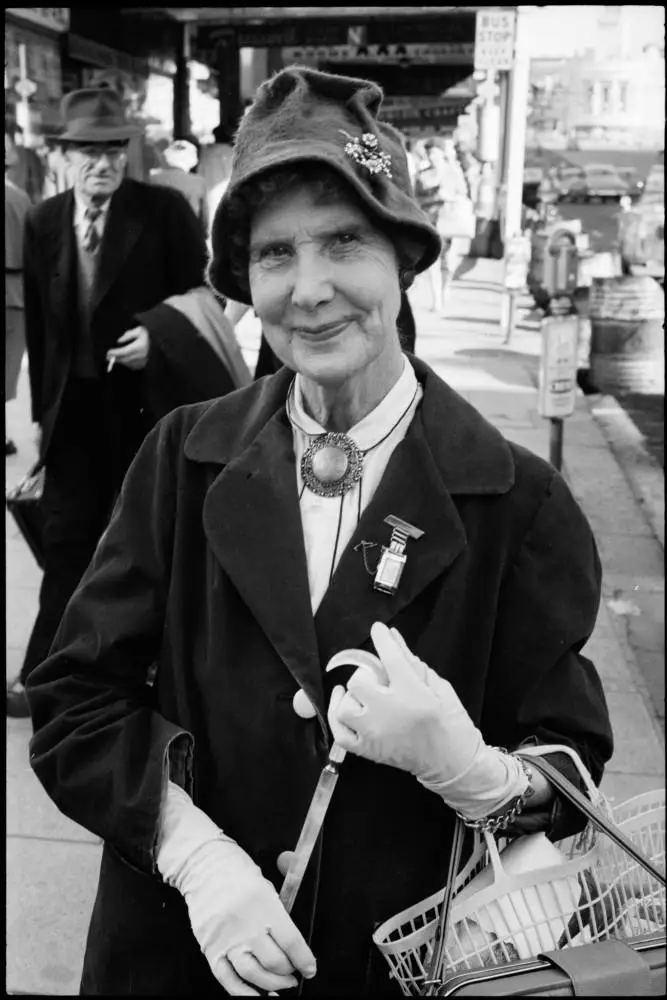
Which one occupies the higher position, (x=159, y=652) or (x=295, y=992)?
(x=159, y=652)

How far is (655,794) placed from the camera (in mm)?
1665

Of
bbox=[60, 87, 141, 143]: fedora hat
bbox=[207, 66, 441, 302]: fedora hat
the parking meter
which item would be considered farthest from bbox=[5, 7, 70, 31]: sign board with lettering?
bbox=[207, 66, 441, 302]: fedora hat

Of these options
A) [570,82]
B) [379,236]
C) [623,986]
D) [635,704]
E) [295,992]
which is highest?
[570,82]

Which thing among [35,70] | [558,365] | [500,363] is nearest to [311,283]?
[558,365]

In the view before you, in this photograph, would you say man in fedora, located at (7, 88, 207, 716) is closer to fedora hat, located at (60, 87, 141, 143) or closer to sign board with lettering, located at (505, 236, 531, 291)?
fedora hat, located at (60, 87, 141, 143)

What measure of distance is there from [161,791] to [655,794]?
2.28ft

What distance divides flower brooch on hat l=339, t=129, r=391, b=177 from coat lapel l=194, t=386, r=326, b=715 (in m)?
0.41

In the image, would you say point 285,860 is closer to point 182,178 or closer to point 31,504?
point 31,504

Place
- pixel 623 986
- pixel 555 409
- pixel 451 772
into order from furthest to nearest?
pixel 555 409, pixel 451 772, pixel 623 986

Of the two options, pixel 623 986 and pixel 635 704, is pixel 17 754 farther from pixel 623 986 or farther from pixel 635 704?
pixel 623 986

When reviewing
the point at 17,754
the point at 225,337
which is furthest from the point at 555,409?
the point at 17,754

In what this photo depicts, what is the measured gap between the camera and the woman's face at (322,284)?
164 centimetres

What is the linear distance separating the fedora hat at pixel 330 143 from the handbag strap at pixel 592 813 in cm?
77

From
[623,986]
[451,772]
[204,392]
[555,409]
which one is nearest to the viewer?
[623,986]
